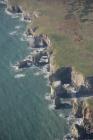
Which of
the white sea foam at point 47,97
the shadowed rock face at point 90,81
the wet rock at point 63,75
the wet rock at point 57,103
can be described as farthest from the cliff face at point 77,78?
the white sea foam at point 47,97

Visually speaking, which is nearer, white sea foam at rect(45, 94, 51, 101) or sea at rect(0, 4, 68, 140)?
sea at rect(0, 4, 68, 140)

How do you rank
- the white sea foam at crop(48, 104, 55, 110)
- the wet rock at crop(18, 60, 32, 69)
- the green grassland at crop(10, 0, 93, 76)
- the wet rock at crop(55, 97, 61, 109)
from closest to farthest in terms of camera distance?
the white sea foam at crop(48, 104, 55, 110)
the wet rock at crop(55, 97, 61, 109)
the green grassland at crop(10, 0, 93, 76)
the wet rock at crop(18, 60, 32, 69)

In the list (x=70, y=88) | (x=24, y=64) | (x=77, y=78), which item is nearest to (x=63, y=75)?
(x=77, y=78)

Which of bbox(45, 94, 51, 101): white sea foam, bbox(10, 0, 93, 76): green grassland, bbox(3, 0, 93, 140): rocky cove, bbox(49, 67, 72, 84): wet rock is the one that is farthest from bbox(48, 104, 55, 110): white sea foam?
bbox(10, 0, 93, 76): green grassland

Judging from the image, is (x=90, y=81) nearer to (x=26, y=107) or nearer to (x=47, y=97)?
(x=47, y=97)

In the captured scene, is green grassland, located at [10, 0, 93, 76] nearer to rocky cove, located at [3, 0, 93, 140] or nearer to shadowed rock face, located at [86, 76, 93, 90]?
shadowed rock face, located at [86, 76, 93, 90]

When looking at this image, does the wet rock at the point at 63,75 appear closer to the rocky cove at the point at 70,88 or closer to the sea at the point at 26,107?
the rocky cove at the point at 70,88
